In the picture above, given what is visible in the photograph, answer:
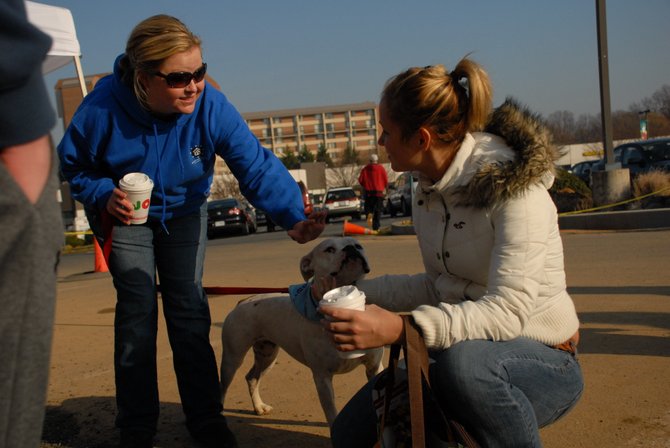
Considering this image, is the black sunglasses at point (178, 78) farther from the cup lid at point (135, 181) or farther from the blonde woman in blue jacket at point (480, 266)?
the blonde woman in blue jacket at point (480, 266)

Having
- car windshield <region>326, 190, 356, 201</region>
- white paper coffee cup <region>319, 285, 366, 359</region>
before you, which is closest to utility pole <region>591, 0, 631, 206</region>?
white paper coffee cup <region>319, 285, 366, 359</region>

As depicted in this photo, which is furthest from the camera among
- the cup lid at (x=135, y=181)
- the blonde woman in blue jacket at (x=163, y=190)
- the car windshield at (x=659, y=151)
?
the car windshield at (x=659, y=151)

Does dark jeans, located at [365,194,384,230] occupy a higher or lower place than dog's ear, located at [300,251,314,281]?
lower

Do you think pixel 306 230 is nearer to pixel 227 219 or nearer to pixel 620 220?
pixel 620 220

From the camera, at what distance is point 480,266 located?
8.78 feet

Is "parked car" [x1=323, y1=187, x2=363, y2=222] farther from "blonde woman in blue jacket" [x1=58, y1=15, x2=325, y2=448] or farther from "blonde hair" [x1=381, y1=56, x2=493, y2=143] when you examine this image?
"blonde hair" [x1=381, y1=56, x2=493, y2=143]

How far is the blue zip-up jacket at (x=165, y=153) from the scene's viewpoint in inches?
135

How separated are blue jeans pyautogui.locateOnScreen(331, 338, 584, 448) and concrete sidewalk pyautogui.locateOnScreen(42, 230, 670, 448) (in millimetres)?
815

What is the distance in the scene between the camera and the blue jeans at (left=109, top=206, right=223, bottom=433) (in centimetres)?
356

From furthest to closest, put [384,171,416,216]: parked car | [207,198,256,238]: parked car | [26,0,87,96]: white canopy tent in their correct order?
[384,171,416,216]: parked car
[207,198,256,238]: parked car
[26,0,87,96]: white canopy tent

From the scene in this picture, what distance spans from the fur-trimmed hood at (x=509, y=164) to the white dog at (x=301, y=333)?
3.57ft

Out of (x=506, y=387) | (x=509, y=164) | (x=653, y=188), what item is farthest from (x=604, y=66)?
(x=506, y=387)

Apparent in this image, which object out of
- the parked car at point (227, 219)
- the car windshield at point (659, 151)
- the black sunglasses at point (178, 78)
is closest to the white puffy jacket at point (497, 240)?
the black sunglasses at point (178, 78)

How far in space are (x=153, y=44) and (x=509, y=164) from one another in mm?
1713
